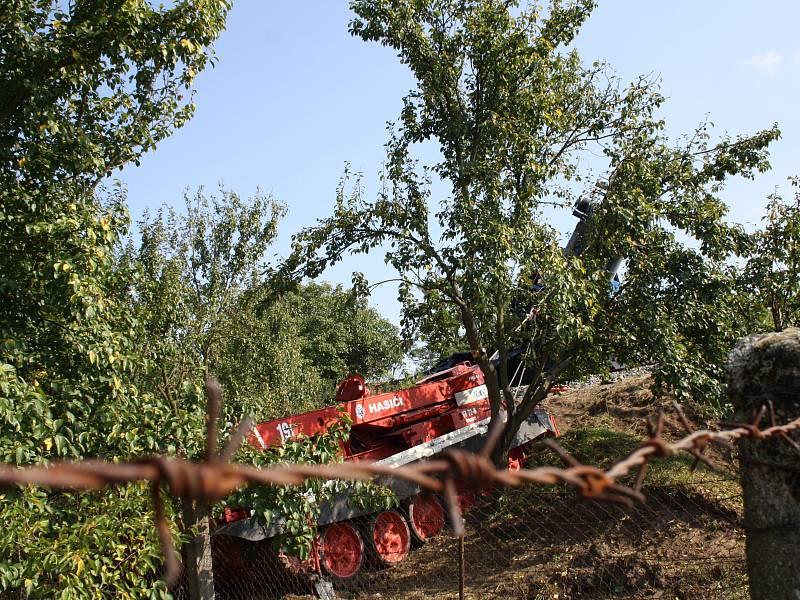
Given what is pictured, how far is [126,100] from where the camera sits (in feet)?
22.3

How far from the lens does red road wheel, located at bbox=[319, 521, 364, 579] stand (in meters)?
9.27

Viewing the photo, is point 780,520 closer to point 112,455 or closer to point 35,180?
point 112,455

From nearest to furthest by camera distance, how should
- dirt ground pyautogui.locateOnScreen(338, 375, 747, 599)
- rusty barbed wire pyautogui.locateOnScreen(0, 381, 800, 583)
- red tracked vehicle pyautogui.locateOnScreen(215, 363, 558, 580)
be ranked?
1. rusty barbed wire pyautogui.locateOnScreen(0, 381, 800, 583)
2. dirt ground pyautogui.locateOnScreen(338, 375, 747, 599)
3. red tracked vehicle pyautogui.locateOnScreen(215, 363, 558, 580)

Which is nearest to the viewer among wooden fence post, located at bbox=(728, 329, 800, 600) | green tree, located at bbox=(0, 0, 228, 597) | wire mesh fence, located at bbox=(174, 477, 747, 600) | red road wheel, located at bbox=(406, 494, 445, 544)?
wooden fence post, located at bbox=(728, 329, 800, 600)

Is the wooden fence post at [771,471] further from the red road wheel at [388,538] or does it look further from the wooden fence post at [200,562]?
the red road wheel at [388,538]

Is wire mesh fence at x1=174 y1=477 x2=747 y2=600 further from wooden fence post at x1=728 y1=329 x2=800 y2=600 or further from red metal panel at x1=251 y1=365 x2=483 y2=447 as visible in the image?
wooden fence post at x1=728 y1=329 x2=800 y2=600

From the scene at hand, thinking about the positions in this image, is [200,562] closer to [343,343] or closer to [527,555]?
[527,555]

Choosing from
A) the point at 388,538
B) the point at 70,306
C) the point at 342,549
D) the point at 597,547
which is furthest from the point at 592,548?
the point at 70,306

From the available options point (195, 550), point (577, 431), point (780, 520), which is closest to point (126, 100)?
point (195, 550)

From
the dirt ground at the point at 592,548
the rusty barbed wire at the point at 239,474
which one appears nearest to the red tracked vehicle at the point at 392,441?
the dirt ground at the point at 592,548

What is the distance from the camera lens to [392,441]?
37.6ft

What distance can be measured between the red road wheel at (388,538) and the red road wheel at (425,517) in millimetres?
198

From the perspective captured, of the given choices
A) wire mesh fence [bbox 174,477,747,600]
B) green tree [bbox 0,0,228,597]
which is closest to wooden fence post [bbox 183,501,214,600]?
green tree [bbox 0,0,228,597]

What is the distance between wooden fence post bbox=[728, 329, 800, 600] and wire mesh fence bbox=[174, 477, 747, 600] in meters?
4.56
